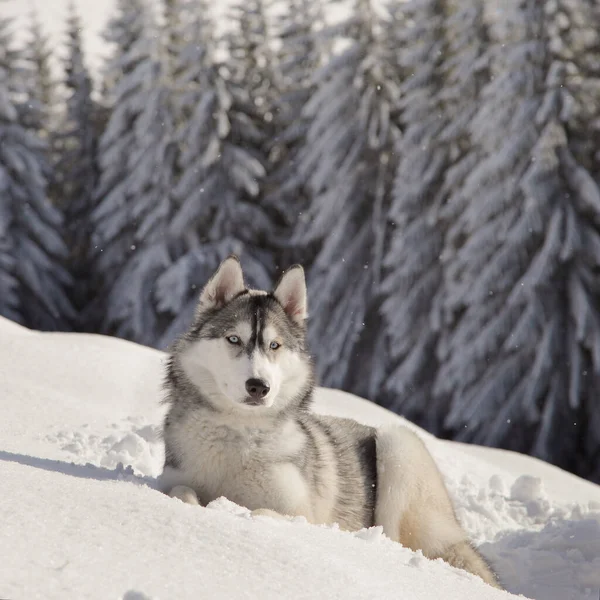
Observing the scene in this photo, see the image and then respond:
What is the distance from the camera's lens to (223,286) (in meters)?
4.81

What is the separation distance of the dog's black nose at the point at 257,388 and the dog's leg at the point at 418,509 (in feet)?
4.89

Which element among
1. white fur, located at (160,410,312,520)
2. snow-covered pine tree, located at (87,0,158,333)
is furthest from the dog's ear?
snow-covered pine tree, located at (87,0,158,333)

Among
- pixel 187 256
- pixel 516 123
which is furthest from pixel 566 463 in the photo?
pixel 187 256

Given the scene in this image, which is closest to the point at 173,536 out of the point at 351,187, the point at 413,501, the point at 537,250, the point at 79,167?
the point at 413,501

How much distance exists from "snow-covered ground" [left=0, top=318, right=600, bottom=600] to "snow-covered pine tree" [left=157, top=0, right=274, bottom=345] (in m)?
19.2

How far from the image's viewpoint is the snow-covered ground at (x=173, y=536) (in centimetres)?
279

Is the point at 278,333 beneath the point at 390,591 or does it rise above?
above

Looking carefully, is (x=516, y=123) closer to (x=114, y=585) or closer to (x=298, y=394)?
(x=298, y=394)

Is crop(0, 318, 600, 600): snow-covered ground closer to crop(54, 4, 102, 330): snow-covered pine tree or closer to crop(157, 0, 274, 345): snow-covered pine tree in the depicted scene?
crop(157, 0, 274, 345): snow-covered pine tree

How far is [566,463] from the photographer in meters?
17.9

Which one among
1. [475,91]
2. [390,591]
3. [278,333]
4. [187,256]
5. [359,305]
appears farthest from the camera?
[187,256]

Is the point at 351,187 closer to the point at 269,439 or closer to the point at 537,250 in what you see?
the point at 537,250

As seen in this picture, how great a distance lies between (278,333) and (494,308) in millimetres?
14696

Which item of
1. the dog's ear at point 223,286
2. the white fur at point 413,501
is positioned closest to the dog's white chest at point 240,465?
the dog's ear at point 223,286
